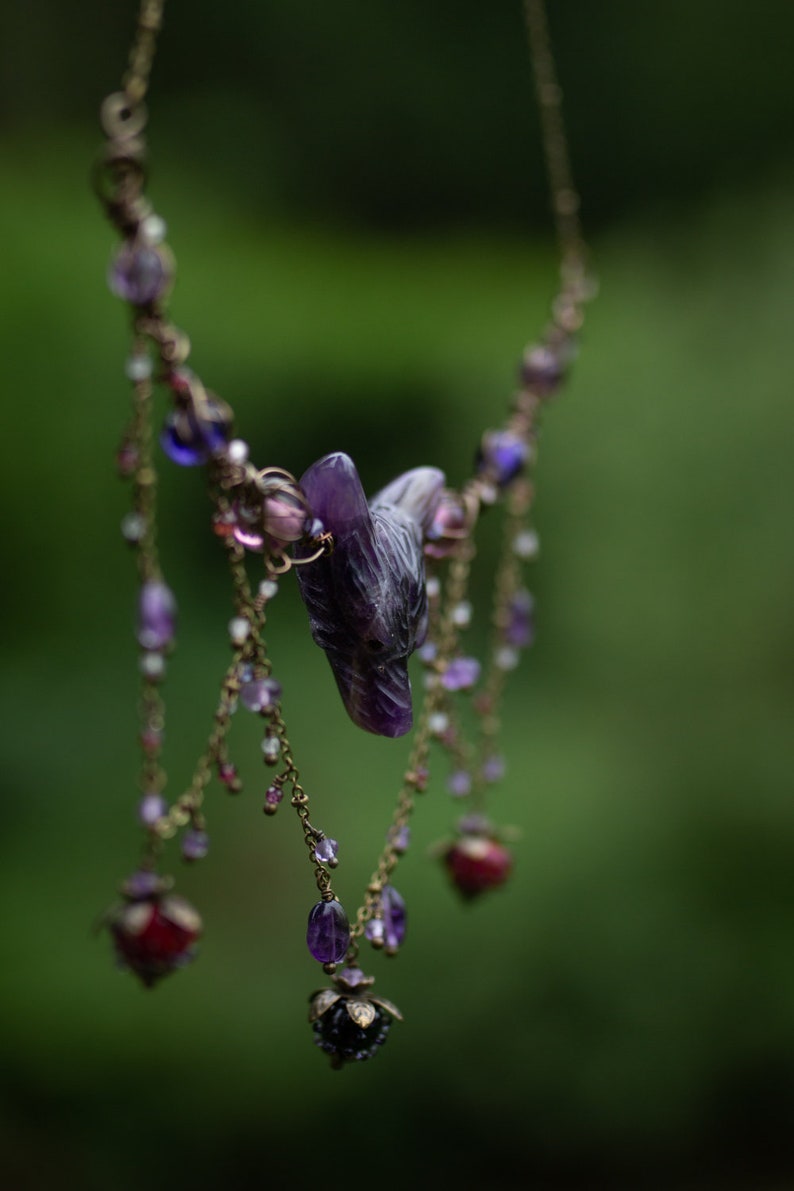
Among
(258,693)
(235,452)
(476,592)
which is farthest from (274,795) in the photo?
(476,592)

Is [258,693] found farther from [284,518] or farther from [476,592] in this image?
Answer: [476,592]

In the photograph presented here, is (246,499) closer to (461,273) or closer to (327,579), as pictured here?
(327,579)

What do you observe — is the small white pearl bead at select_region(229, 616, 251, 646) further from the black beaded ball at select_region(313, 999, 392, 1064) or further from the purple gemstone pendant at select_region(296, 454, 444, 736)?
the black beaded ball at select_region(313, 999, 392, 1064)

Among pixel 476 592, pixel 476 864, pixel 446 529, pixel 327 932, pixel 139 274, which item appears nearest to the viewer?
pixel 139 274

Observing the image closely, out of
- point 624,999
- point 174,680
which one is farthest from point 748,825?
point 174,680

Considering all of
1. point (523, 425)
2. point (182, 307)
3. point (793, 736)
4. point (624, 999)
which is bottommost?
point (624, 999)

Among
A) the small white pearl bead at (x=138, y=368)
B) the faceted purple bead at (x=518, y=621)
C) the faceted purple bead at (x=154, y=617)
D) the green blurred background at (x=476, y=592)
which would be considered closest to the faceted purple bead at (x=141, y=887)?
the faceted purple bead at (x=154, y=617)
